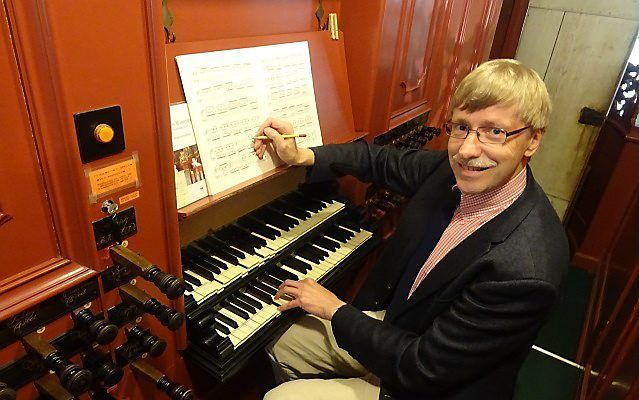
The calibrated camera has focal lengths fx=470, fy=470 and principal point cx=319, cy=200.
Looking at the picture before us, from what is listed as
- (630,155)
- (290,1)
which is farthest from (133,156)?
(630,155)

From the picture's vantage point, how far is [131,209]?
1167 mm

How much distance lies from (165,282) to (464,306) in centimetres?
85

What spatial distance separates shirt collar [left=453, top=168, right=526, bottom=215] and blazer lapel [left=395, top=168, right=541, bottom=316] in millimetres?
20

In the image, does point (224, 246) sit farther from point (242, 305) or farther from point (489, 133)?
point (489, 133)

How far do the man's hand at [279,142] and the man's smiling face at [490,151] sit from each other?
0.58m

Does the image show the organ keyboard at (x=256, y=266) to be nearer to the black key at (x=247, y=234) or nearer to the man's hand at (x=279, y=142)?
the black key at (x=247, y=234)

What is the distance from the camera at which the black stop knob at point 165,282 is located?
1.12 meters

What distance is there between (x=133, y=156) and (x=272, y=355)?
1.14 m

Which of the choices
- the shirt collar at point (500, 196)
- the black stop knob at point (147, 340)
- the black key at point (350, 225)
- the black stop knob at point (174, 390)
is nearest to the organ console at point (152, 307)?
the black stop knob at point (147, 340)

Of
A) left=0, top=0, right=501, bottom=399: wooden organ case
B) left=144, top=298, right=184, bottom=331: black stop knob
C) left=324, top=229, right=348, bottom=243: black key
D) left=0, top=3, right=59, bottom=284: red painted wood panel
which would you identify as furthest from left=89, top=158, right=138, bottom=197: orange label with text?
left=324, top=229, right=348, bottom=243: black key

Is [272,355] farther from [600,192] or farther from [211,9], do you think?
[600,192]

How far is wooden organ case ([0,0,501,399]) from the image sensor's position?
3.05ft

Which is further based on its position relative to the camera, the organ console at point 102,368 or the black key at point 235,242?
the black key at point 235,242

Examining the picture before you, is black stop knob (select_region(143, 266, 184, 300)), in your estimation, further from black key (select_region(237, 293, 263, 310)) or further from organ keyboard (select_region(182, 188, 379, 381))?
black key (select_region(237, 293, 263, 310))
